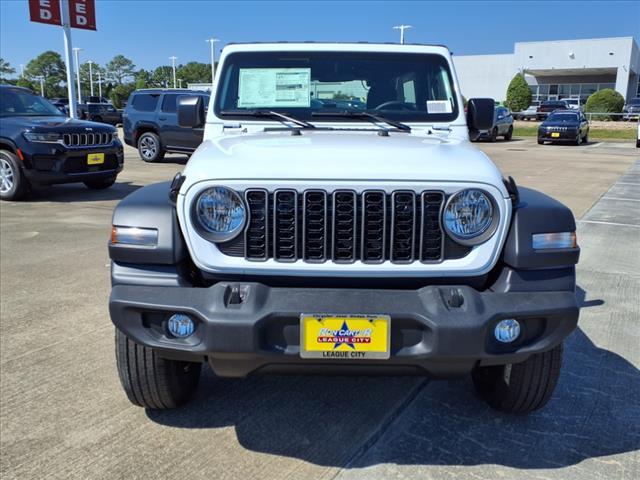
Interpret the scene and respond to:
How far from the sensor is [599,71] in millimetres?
61812

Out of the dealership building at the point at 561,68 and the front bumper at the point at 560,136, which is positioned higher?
the dealership building at the point at 561,68

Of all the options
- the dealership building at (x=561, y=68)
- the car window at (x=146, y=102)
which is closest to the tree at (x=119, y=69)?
the dealership building at (x=561, y=68)

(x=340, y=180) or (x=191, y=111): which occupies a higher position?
(x=191, y=111)

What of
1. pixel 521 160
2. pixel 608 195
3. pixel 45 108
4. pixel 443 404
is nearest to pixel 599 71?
pixel 521 160

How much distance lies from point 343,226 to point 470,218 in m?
0.55

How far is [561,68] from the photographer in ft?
203

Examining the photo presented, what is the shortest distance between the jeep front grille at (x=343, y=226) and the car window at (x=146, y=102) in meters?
13.6

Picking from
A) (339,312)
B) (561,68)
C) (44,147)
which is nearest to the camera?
(339,312)

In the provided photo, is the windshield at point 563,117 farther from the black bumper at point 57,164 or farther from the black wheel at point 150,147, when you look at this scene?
the black bumper at point 57,164

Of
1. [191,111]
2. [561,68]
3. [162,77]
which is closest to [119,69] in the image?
[162,77]

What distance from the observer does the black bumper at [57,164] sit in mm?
8820

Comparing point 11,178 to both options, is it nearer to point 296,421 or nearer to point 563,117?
point 296,421

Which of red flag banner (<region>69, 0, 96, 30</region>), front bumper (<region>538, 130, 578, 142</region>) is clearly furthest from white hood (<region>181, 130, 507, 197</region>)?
front bumper (<region>538, 130, 578, 142</region>)

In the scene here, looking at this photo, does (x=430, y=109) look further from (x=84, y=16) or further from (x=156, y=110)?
(x=84, y=16)
